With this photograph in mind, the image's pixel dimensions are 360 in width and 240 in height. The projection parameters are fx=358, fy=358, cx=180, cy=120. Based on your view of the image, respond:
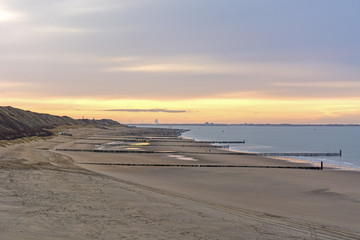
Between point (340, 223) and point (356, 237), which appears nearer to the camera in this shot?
point (356, 237)

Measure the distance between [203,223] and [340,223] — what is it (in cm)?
951

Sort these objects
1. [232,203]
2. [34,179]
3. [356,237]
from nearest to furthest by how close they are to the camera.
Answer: [356,237], [232,203], [34,179]

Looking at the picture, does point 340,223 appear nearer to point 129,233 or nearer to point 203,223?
point 203,223

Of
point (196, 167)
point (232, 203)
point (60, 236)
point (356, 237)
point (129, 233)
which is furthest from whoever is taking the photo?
point (196, 167)

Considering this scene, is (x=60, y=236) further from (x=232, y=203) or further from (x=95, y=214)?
(x=232, y=203)

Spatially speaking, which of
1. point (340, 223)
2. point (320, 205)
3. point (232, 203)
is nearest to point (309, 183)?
point (320, 205)

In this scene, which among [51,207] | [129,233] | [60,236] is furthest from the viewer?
[51,207]

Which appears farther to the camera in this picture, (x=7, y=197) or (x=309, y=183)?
(x=309, y=183)

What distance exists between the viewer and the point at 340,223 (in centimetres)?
2175

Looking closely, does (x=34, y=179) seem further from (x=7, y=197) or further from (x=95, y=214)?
(x=95, y=214)

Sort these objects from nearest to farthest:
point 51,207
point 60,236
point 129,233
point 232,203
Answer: point 60,236, point 129,233, point 51,207, point 232,203

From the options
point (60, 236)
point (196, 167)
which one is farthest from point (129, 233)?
point (196, 167)

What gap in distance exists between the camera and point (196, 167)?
180ft

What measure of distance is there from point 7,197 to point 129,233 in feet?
32.0
